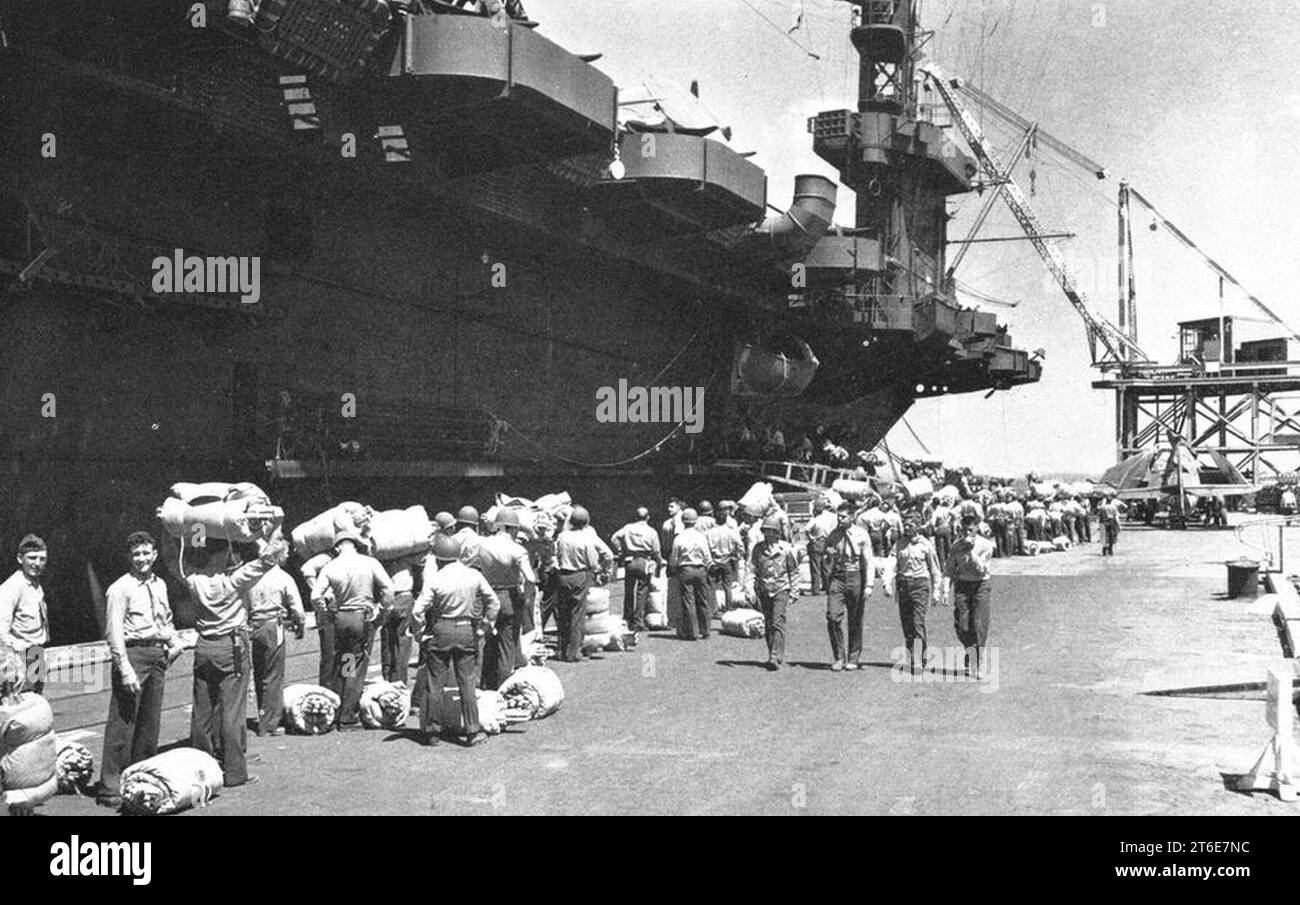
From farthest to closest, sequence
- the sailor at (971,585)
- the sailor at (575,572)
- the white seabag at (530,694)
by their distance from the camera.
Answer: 1. the sailor at (575,572)
2. the sailor at (971,585)
3. the white seabag at (530,694)

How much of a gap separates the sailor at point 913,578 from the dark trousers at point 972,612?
331 mm

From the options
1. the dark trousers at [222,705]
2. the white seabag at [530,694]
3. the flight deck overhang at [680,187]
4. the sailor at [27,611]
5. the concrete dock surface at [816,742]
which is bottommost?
the concrete dock surface at [816,742]

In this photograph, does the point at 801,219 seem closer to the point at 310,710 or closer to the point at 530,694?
the point at 530,694

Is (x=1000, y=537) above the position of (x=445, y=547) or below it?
below

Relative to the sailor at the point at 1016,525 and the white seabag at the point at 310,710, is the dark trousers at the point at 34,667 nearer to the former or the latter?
the white seabag at the point at 310,710

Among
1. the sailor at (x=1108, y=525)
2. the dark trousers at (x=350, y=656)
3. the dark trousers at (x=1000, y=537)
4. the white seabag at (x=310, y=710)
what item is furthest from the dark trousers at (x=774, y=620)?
the sailor at (x=1108, y=525)

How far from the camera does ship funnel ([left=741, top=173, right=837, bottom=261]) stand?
23.4m

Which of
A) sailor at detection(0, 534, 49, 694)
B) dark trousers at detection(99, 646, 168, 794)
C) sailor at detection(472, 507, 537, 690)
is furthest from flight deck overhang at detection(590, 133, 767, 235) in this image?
sailor at detection(0, 534, 49, 694)

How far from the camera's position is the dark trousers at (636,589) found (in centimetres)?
1452

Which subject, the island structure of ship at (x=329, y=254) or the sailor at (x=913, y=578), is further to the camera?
the island structure of ship at (x=329, y=254)

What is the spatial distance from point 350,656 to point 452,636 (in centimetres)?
109

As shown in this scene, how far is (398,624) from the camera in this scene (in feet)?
32.5

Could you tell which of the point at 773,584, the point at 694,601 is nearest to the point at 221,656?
the point at 773,584
